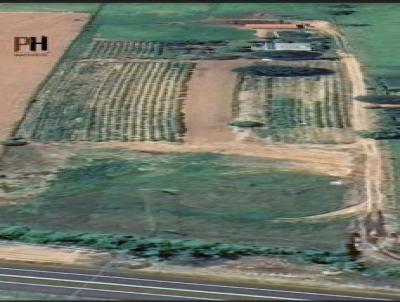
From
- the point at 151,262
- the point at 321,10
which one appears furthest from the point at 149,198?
the point at 321,10

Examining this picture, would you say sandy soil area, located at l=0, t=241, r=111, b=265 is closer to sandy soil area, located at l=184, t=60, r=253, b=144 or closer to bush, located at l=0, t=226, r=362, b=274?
bush, located at l=0, t=226, r=362, b=274

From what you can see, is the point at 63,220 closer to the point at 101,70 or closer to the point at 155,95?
the point at 155,95

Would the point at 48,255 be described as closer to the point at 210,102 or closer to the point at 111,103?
the point at 111,103

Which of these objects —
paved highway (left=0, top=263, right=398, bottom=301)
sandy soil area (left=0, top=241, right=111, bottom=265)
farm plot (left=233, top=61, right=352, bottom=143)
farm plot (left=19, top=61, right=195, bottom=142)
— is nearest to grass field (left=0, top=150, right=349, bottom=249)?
sandy soil area (left=0, top=241, right=111, bottom=265)

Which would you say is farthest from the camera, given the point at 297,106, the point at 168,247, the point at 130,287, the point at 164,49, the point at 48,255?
the point at 164,49

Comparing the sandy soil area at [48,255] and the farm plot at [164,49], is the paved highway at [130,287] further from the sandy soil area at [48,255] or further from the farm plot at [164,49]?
the farm plot at [164,49]

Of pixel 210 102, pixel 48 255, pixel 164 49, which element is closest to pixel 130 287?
pixel 48 255
